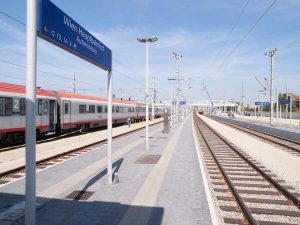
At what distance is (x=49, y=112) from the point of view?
21.9 metres

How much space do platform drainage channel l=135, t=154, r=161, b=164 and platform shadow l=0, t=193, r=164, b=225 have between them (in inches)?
241

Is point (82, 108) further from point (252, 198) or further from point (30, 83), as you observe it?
point (30, 83)

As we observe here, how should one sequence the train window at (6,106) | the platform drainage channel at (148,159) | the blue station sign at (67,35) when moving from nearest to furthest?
the blue station sign at (67,35) → the platform drainage channel at (148,159) → the train window at (6,106)

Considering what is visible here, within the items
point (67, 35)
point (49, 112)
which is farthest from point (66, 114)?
point (67, 35)

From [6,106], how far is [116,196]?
10.8 m

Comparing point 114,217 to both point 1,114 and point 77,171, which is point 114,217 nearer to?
point 77,171

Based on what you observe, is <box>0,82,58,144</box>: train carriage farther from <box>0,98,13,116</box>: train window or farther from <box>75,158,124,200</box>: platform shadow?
<box>75,158,124,200</box>: platform shadow

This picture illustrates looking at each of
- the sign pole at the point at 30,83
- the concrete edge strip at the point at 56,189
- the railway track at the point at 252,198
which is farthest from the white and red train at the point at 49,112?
the sign pole at the point at 30,83

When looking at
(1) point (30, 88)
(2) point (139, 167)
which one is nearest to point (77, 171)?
(2) point (139, 167)

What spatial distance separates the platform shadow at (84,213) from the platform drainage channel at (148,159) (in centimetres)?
612

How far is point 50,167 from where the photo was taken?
12.6 m

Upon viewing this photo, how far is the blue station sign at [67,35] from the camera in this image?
554cm

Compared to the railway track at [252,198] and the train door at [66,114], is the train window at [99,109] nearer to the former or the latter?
the train door at [66,114]

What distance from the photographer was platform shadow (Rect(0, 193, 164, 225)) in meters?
6.70
